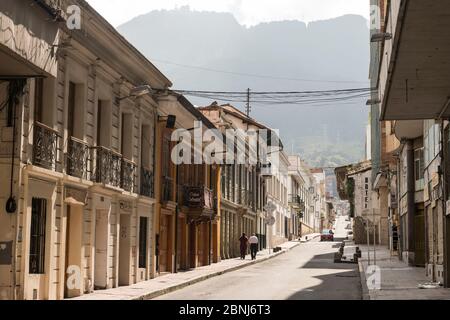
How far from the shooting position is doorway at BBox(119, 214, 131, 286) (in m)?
21.4

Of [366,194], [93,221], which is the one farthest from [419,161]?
[366,194]

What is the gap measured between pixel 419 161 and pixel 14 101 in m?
19.7

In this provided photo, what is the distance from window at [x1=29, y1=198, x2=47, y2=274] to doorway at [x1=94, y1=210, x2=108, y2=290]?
152 inches

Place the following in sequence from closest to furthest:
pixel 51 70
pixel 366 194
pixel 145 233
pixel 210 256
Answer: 1. pixel 51 70
2. pixel 145 233
3. pixel 210 256
4. pixel 366 194

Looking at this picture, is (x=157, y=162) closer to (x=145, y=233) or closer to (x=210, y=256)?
(x=145, y=233)

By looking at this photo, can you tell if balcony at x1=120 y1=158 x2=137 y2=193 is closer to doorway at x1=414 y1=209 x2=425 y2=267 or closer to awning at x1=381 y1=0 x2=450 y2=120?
awning at x1=381 y1=0 x2=450 y2=120

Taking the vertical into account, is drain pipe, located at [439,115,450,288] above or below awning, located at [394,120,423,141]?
below

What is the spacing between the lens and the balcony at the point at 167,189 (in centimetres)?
2567

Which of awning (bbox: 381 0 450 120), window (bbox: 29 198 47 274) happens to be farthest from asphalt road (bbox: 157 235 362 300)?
awning (bbox: 381 0 450 120)

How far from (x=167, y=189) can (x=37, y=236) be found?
1073cm

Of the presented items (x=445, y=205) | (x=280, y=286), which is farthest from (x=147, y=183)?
(x=445, y=205)

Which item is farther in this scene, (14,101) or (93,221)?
(93,221)

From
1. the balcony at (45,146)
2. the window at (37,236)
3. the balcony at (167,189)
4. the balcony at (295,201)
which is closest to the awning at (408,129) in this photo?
the balcony at (167,189)

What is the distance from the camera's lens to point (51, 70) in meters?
13.9
